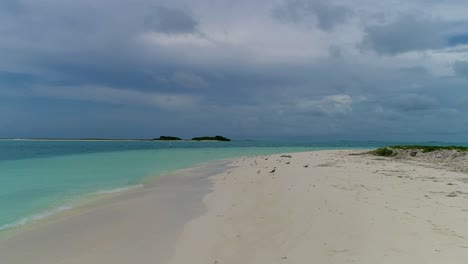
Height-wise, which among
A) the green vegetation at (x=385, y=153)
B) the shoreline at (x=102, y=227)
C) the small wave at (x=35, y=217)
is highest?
the green vegetation at (x=385, y=153)

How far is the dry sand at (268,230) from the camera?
5.10 metres

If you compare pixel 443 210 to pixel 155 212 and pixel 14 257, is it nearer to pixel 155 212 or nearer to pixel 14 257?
pixel 155 212

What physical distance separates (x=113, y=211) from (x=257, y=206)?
158 inches

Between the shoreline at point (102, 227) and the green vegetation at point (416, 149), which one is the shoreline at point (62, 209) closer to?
the shoreline at point (102, 227)

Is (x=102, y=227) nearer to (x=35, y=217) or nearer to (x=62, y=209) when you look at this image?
(x=35, y=217)

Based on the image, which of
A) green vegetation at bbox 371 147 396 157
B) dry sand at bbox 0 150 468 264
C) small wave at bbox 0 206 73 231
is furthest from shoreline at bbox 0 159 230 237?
green vegetation at bbox 371 147 396 157

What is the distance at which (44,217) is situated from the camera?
842cm

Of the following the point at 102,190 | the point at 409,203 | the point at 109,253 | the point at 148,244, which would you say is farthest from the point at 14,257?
the point at 409,203

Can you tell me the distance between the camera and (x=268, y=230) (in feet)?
21.1

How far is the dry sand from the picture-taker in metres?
5.10

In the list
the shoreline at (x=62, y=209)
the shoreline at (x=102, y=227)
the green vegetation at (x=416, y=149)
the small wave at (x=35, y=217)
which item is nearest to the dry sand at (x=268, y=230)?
the shoreline at (x=102, y=227)

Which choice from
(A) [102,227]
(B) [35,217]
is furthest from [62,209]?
(A) [102,227]

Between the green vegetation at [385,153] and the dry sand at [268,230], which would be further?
the green vegetation at [385,153]

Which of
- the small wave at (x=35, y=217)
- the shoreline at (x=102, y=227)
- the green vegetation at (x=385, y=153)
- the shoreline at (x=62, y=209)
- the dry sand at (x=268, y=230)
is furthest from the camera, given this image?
the green vegetation at (x=385, y=153)
